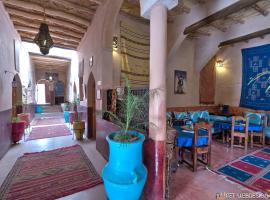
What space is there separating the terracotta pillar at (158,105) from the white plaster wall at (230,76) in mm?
5055

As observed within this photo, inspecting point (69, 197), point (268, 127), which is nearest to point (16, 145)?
point (69, 197)

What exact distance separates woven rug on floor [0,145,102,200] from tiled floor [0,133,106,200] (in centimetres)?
10

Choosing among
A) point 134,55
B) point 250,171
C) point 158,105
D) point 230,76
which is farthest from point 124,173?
point 230,76

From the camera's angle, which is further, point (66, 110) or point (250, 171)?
point (66, 110)

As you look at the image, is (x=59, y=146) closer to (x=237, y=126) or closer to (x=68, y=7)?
(x=68, y=7)

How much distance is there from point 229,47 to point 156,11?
5314 millimetres

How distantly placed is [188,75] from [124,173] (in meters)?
4.89

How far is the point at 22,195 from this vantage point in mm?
2119

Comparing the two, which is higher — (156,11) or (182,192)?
(156,11)

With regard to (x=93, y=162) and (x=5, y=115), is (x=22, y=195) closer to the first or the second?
(x=93, y=162)

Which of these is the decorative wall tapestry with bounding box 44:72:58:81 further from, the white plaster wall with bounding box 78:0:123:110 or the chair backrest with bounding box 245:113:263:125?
the chair backrest with bounding box 245:113:263:125

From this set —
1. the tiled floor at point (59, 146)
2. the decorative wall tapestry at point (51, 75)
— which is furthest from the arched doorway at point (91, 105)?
the decorative wall tapestry at point (51, 75)

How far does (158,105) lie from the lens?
1.88 metres

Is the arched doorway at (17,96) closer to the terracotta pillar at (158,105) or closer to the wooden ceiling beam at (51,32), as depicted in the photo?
the wooden ceiling beam at (51,32)
